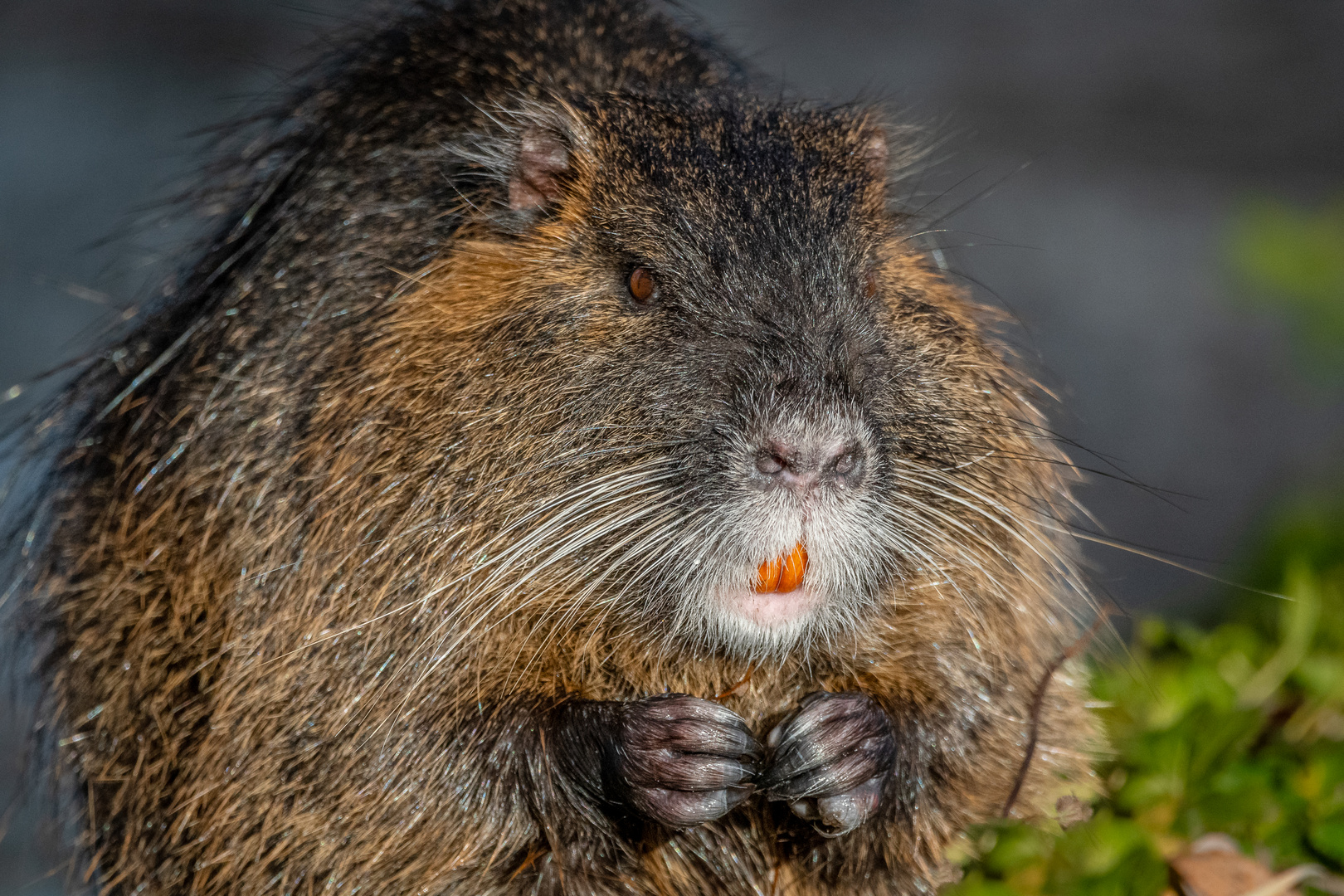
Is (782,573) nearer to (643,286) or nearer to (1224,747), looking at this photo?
(643,286)

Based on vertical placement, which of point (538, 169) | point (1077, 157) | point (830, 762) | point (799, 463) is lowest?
point (1077, 157)

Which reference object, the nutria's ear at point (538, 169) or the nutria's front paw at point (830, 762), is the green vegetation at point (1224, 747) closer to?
the nutria's front paw at point (830, 762)

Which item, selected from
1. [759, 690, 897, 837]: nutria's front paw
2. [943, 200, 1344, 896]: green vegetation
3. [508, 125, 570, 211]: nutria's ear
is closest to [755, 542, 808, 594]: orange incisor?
[759, 690, 897, 837]: nutria's front paw

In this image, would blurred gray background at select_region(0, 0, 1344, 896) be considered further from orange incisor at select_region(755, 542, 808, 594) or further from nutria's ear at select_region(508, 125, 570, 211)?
orange incisor at select_region(755, 542, 808, 594)

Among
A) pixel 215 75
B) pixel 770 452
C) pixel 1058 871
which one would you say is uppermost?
pixel 770 452

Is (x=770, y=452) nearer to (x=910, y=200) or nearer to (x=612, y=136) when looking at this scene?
(x=612, y=136)

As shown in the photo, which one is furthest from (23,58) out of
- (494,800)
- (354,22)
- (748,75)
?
(494,800)

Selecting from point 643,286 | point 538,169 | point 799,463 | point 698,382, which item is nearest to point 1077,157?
point 538,169
